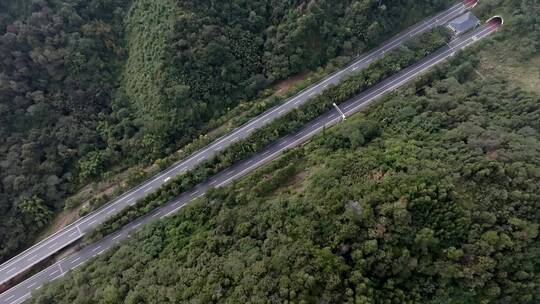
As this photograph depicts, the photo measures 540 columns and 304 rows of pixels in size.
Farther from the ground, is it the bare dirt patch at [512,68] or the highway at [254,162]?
the highway at [254,162]

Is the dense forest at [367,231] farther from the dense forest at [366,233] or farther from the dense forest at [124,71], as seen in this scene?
the dense forest at [124,71]

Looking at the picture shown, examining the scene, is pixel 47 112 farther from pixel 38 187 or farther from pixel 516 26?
pixel 516 26

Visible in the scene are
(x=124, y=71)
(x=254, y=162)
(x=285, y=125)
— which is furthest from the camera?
(x=124, y=71)

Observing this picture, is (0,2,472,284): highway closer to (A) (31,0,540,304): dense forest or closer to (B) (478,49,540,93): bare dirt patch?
(A) (31,0,540,304): dense forest

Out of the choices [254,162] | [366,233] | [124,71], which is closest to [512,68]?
[366,233]

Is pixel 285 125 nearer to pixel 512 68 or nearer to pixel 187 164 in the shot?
pixel 187 164

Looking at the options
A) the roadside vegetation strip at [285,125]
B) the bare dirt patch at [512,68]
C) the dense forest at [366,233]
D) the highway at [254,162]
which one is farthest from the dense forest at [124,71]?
the bare dirt patch at [512,68]
